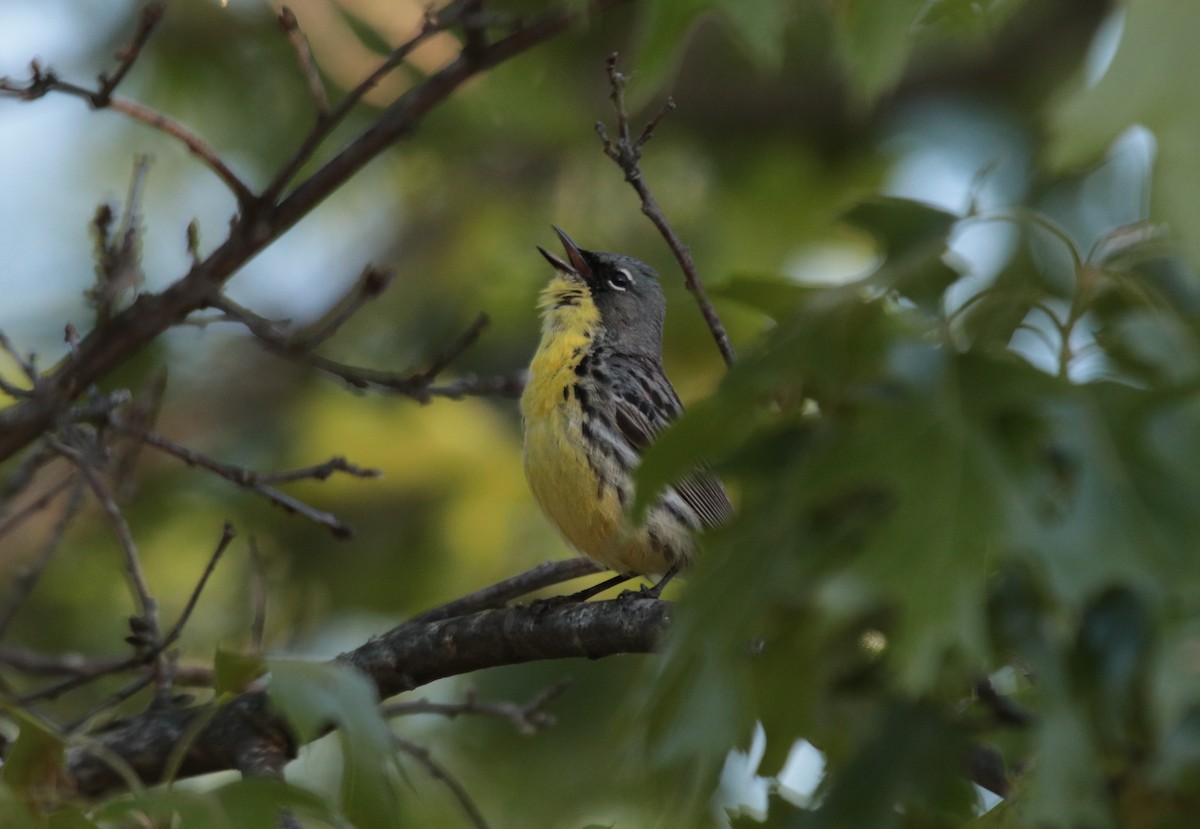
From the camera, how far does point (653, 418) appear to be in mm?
6273

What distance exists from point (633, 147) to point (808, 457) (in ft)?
7.04

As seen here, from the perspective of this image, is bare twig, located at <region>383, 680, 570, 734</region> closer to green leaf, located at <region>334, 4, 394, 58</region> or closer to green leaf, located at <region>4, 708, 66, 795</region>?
green leaf, located at <region>4, 708, 66, 795</region>

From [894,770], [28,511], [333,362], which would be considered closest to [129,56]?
[333,362]

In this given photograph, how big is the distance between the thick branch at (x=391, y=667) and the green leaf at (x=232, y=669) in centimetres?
66

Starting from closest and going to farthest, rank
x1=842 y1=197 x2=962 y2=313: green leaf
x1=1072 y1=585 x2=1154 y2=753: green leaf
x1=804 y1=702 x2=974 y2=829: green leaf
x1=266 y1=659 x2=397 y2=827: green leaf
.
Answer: x1=1072 y1=585 x2=1154 y2=753: green leaf → x1=804 y1=702 x2=974 y2=829: green leaf → x1=842 y1=197 x2=962 y2=313: green leaf → x1=266 y1=659 x2=397 y2=827: green leaf

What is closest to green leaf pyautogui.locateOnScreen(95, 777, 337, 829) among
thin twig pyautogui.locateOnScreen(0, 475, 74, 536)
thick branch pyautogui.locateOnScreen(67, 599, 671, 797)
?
thick branch pyautogui.locateOnScreen(67, 599, 671, 797)

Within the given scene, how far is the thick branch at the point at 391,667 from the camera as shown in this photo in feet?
13.6

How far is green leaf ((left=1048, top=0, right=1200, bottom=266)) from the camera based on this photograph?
1.85 m

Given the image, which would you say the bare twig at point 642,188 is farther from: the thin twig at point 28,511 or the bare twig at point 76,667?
the thin twig at point 28,511

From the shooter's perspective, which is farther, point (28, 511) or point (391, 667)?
point (28, 511)

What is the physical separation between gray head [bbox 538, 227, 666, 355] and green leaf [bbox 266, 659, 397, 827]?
3896 mm

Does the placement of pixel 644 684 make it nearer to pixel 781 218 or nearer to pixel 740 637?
pixel 740 637

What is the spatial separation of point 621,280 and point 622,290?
Answer: 0.23ft

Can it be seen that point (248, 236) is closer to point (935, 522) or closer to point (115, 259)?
point (115, 259)
